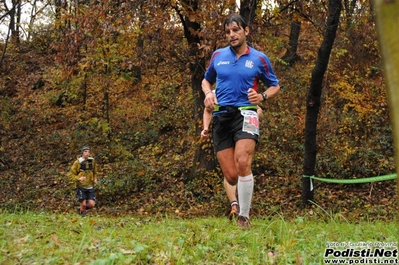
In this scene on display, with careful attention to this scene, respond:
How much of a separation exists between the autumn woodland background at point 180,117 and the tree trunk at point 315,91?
0.92 m

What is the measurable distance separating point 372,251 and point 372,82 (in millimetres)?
12319

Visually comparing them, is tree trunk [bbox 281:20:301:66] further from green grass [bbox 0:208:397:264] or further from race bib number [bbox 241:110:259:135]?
green grass [bbox 0:208:397:264]

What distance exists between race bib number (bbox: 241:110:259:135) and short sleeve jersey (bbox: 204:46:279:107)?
0.16m

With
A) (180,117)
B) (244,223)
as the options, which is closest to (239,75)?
(244,223)

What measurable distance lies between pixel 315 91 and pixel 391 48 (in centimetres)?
851

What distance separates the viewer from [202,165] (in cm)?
1285

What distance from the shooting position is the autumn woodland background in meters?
10.3

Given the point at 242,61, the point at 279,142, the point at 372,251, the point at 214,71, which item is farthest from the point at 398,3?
the point at 279,142

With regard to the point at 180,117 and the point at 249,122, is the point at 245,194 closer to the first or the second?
the point at 249,122

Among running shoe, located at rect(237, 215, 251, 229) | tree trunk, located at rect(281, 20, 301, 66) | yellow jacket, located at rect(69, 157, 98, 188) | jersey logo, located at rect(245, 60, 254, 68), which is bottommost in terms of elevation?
yellow jacket, located at rect(69, 157, 98, 188)

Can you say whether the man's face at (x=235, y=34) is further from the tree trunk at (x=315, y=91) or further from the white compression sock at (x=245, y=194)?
the tree trunk at (x=315, y=91)

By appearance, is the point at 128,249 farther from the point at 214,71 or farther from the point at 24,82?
the point at 24,82

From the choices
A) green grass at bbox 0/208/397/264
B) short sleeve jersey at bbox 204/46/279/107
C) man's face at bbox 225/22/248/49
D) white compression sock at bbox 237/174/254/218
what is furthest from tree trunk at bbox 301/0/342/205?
green grass at bbox 0/208/397/264

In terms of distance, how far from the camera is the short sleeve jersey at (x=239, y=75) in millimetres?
5160
